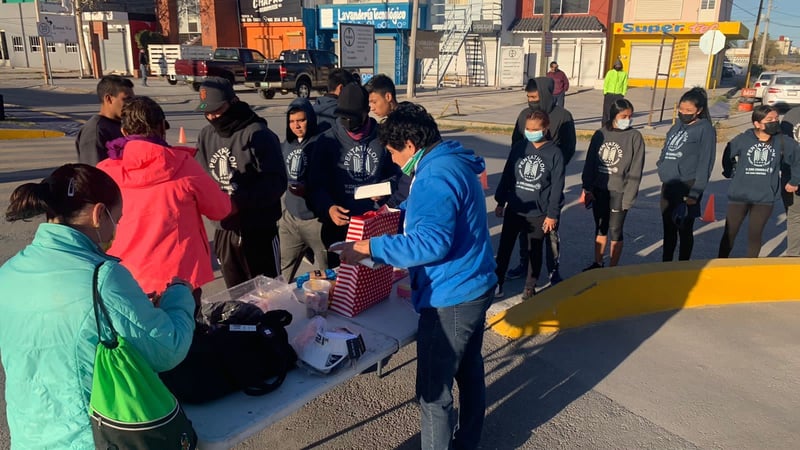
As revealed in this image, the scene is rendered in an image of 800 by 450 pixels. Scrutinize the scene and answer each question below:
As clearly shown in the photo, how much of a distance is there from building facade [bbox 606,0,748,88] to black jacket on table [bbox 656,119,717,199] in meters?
29.8

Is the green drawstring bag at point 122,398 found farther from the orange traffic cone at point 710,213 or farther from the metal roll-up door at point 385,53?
the metal roll-up door at point 385,53

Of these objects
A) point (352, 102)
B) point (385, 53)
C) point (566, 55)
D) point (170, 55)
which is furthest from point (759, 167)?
point (170, 55)

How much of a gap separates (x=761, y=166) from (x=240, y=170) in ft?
15.6

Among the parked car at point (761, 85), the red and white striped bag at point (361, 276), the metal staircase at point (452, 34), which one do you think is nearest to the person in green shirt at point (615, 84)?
the parked car at point (761, 85)

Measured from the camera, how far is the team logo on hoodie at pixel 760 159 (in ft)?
17.6

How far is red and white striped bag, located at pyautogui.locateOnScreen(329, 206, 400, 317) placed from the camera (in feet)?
9.34

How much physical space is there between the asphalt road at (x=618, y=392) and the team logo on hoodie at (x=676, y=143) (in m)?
1.50

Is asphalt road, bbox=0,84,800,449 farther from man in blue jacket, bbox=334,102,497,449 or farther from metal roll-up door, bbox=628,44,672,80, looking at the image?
metal roll-up door, bbox=628,44,672,80

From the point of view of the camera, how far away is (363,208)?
4234mm

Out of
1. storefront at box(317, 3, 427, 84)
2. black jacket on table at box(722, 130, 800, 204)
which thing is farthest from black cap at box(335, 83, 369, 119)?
storefront at box(317, 3, 427, 84)

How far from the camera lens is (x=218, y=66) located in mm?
25375

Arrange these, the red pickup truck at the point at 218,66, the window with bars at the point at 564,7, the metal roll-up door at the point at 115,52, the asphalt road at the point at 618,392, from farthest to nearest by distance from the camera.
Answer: the metal roll-up door at the point at 115,52, the window with bars at the point at 564,7, the red pickup truck at the point at 218,66, the asphalt road at the point at 618,392

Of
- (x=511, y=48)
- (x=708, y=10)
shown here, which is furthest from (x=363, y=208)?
(x=708, y=10)

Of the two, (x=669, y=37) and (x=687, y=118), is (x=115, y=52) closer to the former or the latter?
(x=669, y=37)
